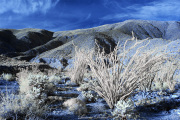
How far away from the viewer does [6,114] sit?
2.82m

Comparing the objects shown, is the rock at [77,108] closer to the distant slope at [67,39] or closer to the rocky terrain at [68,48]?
the rocky terrain at [68,48]

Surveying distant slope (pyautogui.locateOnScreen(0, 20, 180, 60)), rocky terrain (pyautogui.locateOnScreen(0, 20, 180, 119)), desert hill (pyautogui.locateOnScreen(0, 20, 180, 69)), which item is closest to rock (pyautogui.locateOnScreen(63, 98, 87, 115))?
rocky terrain (pyautogui.locateOnScreen(0, 20, 180, 119))

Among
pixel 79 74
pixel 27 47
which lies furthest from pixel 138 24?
pixel 79 74

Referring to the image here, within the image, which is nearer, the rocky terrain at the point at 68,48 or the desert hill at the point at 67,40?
the rocky terrain at the point at 68,48

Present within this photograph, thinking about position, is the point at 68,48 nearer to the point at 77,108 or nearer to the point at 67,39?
the point at 67,39

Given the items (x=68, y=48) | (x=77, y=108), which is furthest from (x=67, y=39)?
(x=77, y=108)

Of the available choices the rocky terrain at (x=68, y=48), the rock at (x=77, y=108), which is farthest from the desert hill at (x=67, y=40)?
the rock at (x=77, y=108)

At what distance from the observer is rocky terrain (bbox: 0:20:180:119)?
12.4 feet

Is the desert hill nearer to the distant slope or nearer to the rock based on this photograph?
the distant slope

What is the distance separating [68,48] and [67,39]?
19.2 meters

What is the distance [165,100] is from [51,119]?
320 cm

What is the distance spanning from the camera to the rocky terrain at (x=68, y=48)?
3778mm

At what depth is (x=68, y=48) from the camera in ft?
96.5

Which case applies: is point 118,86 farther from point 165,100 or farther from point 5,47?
point 5,47
